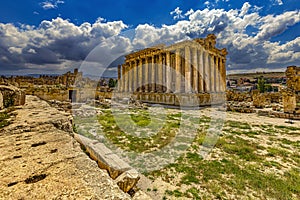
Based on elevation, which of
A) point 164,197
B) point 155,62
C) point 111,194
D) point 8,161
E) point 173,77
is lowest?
point 164,197

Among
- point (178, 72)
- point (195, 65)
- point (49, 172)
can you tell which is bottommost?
point (49, 172)

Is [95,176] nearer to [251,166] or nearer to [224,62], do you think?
[251,166]

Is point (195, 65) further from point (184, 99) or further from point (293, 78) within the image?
point (293, 78)

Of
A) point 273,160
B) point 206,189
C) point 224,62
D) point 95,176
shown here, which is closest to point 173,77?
point 224,62

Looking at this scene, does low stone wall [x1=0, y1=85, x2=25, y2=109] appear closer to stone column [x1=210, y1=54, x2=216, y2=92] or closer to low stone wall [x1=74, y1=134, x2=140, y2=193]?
low stone wall [x1=74, y1=134, x2=140, y2=193]

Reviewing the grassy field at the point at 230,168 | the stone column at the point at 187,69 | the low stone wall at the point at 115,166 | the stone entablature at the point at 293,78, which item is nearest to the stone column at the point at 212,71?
the stone column at the point at 187,69

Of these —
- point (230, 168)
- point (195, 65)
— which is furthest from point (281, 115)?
point (230, 168)

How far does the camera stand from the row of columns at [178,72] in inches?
846

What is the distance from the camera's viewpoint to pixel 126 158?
571cm

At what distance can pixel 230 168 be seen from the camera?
498 cm

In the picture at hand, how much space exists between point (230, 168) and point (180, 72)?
1864 centimetres

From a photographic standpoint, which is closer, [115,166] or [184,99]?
[115,166]

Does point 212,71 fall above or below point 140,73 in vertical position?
below

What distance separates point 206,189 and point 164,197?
1.11m
